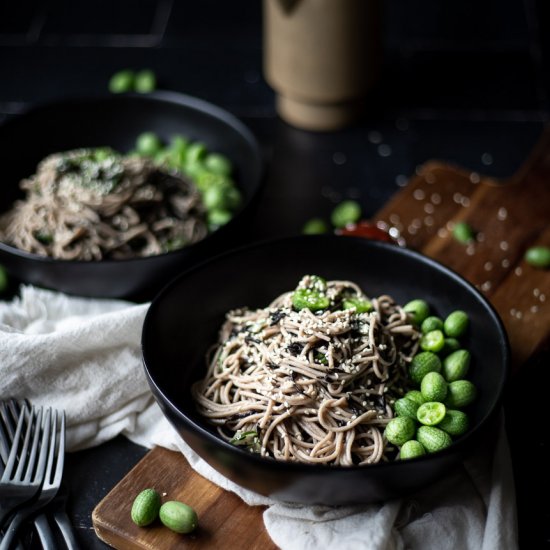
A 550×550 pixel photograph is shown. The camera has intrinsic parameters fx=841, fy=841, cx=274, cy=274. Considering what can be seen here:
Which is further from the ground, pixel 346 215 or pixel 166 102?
pixel 166 102

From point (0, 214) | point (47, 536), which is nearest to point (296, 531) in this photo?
point (47, 536)

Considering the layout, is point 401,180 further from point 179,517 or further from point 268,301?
point 179,517

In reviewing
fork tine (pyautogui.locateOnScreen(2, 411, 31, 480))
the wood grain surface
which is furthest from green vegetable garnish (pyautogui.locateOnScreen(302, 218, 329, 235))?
fork tine (pyautogui.locateOnScreen(2, 411, 31, 480))

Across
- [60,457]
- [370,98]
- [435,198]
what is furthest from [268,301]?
[370,98]

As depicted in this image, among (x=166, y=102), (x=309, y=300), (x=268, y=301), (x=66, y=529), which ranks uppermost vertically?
(x=309, y=300)

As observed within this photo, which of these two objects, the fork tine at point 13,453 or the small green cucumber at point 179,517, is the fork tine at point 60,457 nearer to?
the fork tine at point 13,453

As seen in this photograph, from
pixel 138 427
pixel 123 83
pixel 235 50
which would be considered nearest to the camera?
pixel 138 427
